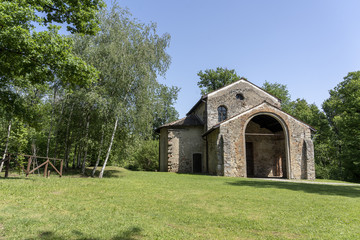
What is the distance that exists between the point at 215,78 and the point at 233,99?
16.9m

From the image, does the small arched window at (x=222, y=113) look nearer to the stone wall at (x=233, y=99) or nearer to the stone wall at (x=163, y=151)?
the stone wall at (x=233, y=99)

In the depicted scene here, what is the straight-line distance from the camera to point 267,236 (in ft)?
14.1

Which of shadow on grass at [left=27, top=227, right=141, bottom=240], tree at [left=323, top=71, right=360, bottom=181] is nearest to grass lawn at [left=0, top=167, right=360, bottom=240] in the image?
shadow on grass at [left=27, top=227, right=141, bottom=240]

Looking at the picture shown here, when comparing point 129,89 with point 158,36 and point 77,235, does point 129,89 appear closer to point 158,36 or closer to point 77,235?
point 158,36

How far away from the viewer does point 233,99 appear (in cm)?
2336

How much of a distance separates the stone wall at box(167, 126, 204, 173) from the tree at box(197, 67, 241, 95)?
16.1m

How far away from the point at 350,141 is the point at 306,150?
11824 mm

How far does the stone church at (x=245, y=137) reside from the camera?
18.7m

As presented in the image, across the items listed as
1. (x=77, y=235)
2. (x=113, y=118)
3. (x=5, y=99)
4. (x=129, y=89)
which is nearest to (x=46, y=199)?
(x=77, y=235)

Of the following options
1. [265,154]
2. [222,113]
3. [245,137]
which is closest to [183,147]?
[222,113]

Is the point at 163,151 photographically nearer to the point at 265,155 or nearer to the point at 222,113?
the point at 222,113

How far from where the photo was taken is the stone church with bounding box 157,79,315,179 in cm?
1869

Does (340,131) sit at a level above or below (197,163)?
above

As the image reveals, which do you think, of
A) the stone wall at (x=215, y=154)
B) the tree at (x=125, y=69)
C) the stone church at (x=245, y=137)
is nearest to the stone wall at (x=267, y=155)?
the stone church at (x=245, y=137)
